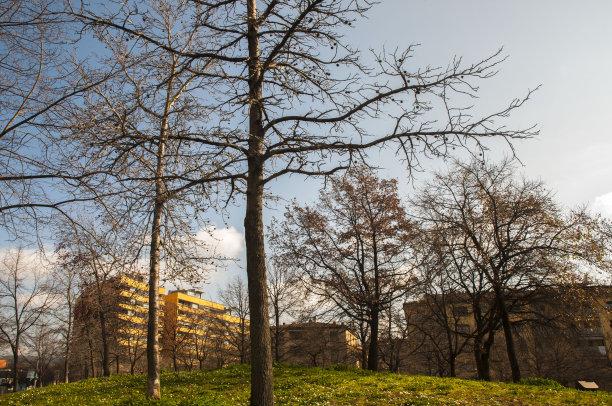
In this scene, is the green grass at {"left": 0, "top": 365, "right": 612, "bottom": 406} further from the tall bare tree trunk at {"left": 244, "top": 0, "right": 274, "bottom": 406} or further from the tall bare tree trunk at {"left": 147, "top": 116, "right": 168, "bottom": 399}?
the tall bare tree trunk at {"left": 244, "top": 0, "right": 274, "bottom": 406}

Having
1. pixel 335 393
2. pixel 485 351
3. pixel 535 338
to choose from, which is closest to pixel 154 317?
pixel 335 393

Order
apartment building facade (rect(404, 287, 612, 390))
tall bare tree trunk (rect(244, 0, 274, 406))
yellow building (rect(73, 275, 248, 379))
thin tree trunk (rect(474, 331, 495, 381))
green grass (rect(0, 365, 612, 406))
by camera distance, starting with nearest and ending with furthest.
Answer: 1. tall bare tree trunk (rect(244, 0, 274, 406))
2. green grass (rect(0, 365, 612, 406))
3. apartment building facade (rect(404, 287, 612, 390))
4. thin tree trunk (rect(474, 331, 495, 381))
5. yellow building (rect(73, 275, 248, 379))

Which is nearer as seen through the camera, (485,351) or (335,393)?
(335,393)

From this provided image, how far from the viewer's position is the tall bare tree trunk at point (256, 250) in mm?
6008

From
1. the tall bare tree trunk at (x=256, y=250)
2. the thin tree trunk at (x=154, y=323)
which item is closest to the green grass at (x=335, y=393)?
the thin tree trunk at (x=154, y=323)

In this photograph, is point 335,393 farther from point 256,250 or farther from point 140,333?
point 140,333

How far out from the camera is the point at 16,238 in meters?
7.54

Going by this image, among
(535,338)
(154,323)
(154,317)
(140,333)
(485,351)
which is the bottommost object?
(535,338)

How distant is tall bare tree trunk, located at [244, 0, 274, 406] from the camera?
6.01 metres

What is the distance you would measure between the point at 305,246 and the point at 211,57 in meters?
13.7

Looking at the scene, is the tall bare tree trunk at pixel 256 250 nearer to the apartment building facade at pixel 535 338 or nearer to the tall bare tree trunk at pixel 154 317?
the tall bare tree trunk at pixel 154 317

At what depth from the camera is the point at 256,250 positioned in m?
6.59

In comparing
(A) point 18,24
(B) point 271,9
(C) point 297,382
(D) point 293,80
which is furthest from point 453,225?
(A) point 18,24

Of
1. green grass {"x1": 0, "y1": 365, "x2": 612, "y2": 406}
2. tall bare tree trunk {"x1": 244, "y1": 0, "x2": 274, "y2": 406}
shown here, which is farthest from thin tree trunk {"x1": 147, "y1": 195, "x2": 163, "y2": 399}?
tall bare tree trunk {"x1": 244, "y1": 0, "x2": 274, "y2": 406}
